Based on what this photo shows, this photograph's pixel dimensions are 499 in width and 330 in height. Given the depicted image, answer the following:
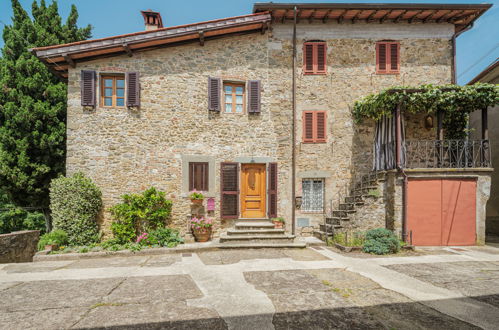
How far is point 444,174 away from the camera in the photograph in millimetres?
7758

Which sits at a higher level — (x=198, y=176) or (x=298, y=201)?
(x=198, y=176)

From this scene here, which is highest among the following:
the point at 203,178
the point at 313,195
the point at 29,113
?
the point at 29,113

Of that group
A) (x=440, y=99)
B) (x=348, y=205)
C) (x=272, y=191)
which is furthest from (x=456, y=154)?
(x=272, y=191)

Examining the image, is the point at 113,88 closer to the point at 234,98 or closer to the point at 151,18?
the point at 151,18

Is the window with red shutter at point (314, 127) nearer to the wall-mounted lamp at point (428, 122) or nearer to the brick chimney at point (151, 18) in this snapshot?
the wall-mounted lamp at point (428, 122)

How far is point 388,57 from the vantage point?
9.43 metres

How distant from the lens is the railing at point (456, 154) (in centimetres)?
792

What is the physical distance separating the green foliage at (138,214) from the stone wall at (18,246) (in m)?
1.95

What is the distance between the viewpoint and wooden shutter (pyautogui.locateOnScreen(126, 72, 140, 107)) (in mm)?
8352

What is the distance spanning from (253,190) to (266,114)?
2.72 meters

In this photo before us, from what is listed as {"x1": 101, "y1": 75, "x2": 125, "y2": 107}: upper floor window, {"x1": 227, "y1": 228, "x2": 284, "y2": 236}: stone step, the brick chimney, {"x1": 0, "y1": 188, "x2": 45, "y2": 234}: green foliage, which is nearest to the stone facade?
{"x1": 101, "y1": 75, "x2": 125, "y2": 107}: upper floor window

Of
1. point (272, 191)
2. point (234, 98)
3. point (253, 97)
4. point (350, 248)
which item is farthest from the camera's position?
point (234, 98)

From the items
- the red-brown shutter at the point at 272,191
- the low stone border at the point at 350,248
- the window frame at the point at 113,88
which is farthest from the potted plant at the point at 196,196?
the low stone border at the point at 350,248

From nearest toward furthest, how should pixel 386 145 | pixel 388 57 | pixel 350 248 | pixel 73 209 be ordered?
pixel 350 248 < pixel 73 209 < pixel 386 145 < pixel 388 57
